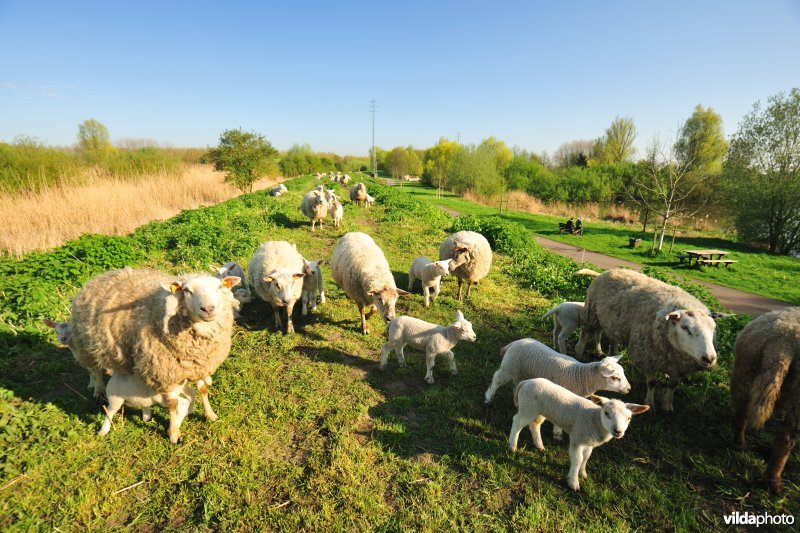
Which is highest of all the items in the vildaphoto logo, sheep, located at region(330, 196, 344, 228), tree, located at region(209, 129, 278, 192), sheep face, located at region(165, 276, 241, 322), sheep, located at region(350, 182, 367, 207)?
tree, located at region(209, 129, 278, 192)

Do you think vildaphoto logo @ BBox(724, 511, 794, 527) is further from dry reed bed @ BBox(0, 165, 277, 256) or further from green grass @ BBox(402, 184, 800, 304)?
dry reed bed @ BBox(0, 165, 277, 256)

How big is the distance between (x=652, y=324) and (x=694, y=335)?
797 mm

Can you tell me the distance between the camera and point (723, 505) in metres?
3.54

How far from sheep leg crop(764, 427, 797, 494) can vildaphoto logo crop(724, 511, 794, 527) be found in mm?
316

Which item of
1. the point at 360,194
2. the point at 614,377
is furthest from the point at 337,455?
the point at 360,194

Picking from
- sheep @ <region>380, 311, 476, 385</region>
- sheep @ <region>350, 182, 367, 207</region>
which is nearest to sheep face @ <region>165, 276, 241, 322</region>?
sheep @ <region>380, 311, 476, 385</region>

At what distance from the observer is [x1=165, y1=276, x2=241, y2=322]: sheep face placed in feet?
12.7

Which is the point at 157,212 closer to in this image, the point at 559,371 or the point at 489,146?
the point at 559,371

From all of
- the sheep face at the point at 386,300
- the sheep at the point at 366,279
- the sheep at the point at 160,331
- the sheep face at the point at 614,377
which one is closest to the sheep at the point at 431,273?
the sheep at the point at 366,279

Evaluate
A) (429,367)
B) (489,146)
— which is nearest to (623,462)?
(429,367)

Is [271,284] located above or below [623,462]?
above

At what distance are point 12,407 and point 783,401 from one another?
925 centimetres

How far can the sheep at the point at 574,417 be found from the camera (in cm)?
339

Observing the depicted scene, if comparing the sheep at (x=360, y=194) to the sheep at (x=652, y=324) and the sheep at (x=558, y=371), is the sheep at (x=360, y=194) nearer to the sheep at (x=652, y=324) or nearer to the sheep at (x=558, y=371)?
the sheep at (x=652, y=324)
